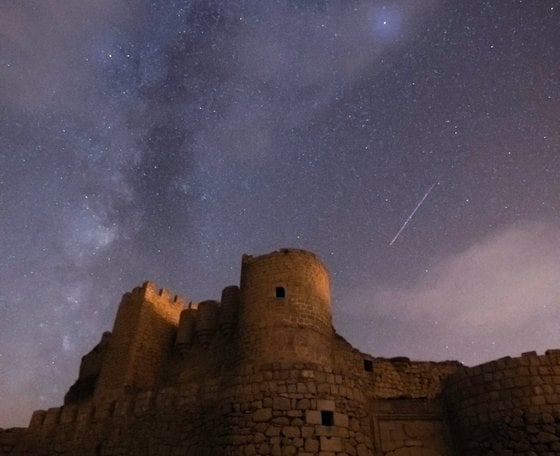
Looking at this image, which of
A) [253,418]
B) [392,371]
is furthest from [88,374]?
[253,418]

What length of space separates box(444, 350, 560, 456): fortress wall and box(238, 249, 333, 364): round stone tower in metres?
7.27

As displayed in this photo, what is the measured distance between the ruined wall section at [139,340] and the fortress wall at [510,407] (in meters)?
16.1

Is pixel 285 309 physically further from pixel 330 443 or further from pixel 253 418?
pixel 330 443

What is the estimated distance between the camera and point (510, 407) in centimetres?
995

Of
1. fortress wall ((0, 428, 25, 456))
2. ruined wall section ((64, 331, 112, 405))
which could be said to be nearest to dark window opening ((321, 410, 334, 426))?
fortress wall ((0, 428, 25, 456))

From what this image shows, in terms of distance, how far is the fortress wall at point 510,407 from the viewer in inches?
375

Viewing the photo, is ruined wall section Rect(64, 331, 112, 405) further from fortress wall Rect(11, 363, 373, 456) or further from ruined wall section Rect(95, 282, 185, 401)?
fortress wall Rect(11, 363, 373, 456)

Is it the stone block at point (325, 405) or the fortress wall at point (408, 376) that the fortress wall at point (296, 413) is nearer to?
the stone block at point (325, 405)

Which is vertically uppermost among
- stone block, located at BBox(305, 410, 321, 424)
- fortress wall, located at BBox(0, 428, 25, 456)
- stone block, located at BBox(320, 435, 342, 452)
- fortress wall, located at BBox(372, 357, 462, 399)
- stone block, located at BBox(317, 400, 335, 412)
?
fortress wall, located at BBox(372, 357, 462, 399)

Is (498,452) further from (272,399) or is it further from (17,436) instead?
(17,436)

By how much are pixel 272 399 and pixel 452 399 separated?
5206 millimetres

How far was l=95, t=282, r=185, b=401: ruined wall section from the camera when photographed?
71.3 feet

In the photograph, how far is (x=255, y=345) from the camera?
698 inches

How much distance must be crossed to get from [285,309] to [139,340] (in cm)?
916
